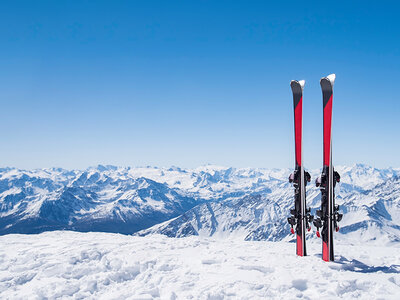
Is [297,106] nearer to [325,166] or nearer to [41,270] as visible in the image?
[325,166]

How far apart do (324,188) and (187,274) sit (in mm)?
6014

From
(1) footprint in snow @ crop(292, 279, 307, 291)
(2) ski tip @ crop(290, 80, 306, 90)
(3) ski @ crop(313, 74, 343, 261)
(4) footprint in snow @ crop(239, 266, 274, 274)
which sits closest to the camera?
(1) footprint in snow @ crop(292, 279, 307, 291)

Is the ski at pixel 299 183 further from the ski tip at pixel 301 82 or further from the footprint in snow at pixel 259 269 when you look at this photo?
the footprint in snow at pixel 259 269

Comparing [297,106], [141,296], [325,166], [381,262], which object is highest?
[297,106]

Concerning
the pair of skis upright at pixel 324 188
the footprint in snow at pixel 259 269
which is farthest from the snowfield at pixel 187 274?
the pair of skis upright at pixel 324 188

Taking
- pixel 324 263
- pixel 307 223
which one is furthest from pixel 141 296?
pixel 307 223

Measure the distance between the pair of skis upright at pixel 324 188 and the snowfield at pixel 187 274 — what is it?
95 cm

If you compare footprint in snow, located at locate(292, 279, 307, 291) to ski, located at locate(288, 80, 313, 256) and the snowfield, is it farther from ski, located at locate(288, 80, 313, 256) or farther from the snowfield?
ski, located at locate(288, 80, 313, 256)

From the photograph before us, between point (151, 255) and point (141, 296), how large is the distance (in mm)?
3068

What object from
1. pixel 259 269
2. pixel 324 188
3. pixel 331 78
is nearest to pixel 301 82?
pixel 331 78

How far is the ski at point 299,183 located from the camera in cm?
1177

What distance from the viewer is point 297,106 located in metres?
12.4

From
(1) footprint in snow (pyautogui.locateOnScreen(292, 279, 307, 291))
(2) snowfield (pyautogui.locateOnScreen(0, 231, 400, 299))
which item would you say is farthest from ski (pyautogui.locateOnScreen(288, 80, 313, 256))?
(1) footprint in snow (pyautogui.locateOnScreen(292, 279, 307, 291))

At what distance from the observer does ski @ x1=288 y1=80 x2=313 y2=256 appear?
11766 mm
